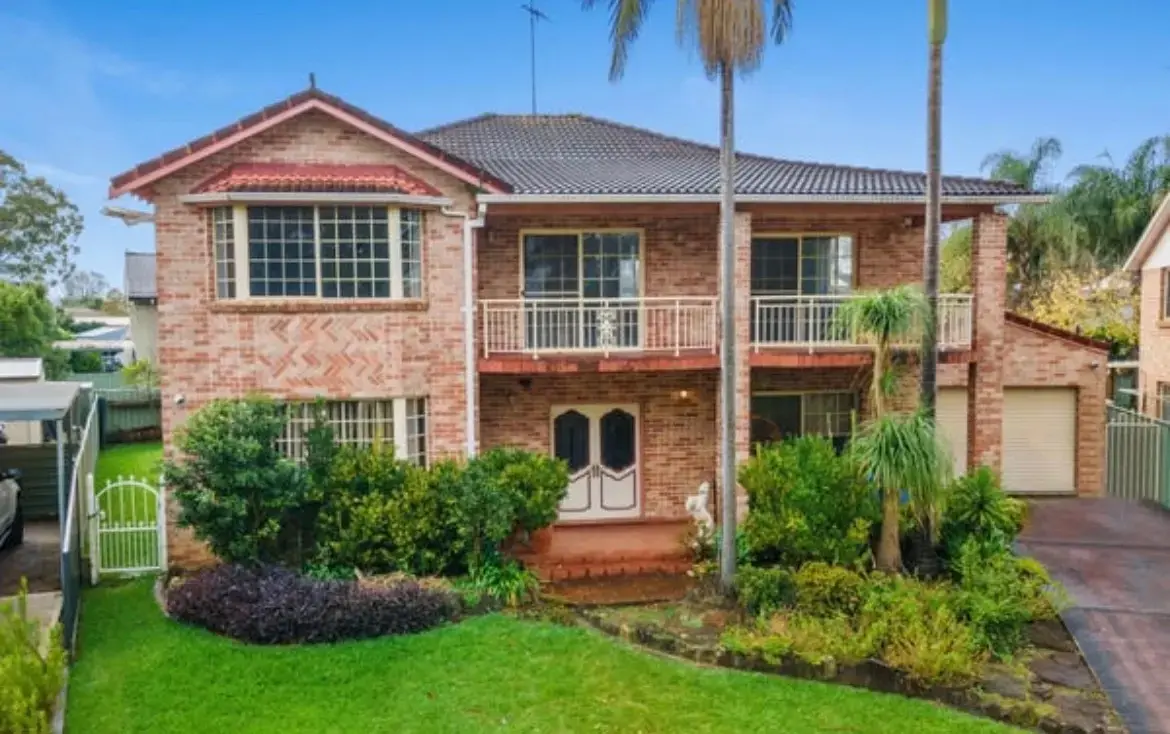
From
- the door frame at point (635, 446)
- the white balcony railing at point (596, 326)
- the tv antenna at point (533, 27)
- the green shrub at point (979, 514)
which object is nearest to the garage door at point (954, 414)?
the green shrub at point (979, 514)

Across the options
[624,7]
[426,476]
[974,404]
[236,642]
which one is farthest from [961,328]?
[236,642]

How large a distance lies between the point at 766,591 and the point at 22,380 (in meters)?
15.5

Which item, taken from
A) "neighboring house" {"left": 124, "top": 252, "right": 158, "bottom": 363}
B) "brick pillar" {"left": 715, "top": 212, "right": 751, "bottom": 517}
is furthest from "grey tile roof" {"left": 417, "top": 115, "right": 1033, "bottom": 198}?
"neighboring house" {"left": 124, "top": 252, "right": 158, "bottom": 363}

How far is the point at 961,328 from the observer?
14.2m

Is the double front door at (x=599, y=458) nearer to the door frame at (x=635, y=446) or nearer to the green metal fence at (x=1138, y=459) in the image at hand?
the door frame at (x=635, y=446)

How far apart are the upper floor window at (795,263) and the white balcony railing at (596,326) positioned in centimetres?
145

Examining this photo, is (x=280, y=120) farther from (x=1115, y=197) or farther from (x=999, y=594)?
(x=1115, y=197)

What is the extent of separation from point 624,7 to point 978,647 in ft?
28.7

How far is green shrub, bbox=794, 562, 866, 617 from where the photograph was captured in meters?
10.7

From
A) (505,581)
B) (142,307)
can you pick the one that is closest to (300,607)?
(505,581)

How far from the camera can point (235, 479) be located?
11180mm

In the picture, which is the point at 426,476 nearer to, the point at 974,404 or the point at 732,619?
the point at 732,619

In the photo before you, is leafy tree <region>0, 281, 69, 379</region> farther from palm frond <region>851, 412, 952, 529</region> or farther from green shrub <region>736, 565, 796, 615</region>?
palm frond <region>851, 412, 952, 529</region>

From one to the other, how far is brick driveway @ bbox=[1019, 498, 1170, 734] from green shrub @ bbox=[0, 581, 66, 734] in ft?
33.5
